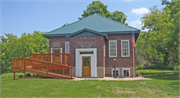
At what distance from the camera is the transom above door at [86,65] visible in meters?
17.3

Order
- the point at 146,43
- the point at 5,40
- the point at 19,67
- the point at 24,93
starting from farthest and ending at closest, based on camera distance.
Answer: the point at 5,40 → the point at 146,43 → the point at 19,67 → the point at 24,93

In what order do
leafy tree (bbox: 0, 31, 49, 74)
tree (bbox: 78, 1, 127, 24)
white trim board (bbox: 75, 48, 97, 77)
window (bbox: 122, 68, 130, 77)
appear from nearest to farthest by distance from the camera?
white trim board (bbox: 75, 48, 97, 77) < window (bbox: 122, 68, 130, 77) < tree (bbox: 78, 1, 127, 24) < leafy tree (bbox: 0, 31, 49, 74)

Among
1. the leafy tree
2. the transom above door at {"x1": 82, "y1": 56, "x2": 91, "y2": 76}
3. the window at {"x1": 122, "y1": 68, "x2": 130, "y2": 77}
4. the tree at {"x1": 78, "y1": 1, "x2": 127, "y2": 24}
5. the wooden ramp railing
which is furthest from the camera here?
the leafy tree

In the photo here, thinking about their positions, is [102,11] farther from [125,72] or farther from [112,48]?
[125,72]

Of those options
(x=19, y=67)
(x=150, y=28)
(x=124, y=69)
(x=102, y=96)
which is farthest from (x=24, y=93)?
(x=150, y=28)

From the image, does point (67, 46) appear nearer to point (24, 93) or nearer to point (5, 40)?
point (24, 93)

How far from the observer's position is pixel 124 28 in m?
18.9

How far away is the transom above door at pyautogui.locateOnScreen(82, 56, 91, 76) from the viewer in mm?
17344

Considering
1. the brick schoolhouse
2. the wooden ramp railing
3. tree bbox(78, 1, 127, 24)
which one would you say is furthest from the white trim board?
tree bbox(78, 1, 127, 24)

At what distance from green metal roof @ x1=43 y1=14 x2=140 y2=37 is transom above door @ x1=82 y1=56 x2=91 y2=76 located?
3.44 meters

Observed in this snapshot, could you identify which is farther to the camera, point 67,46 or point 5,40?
point 5,40

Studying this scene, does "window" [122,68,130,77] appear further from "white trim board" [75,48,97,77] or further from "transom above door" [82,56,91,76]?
"transom above door" [82,56,91,76]

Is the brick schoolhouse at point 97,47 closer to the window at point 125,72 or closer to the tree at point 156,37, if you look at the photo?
the window at point 125,72

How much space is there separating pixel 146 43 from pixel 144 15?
6610 mm
